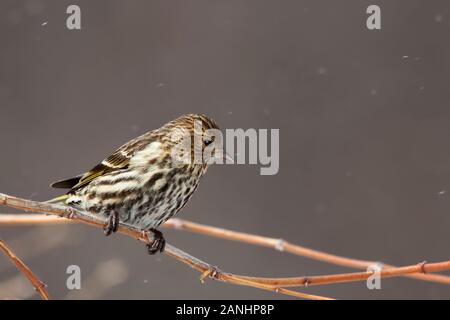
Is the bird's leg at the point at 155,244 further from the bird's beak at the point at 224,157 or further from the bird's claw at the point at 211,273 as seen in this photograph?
the bird's claw at the point at 211,273

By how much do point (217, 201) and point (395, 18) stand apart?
3.01 m

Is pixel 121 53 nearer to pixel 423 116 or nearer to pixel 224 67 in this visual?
pixel 224 67

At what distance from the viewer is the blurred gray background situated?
748 centimetres

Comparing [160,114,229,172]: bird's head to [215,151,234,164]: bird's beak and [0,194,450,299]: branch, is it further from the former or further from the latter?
[0,194,450,299]: branch

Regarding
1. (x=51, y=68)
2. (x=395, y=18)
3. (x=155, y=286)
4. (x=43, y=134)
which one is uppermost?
(x=395, y=18)

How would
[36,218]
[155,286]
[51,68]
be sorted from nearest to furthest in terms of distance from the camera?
[36,218] → [155,286] → [51,68]

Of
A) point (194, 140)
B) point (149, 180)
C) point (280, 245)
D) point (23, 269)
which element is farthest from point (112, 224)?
point (23, 269)

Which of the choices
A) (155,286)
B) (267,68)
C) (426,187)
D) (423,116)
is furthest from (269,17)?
(155,286)

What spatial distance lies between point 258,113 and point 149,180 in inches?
173

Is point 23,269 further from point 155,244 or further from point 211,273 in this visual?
point 155,244

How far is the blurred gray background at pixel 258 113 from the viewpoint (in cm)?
748

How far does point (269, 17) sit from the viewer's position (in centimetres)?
877

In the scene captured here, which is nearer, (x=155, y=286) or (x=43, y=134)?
(x=155, y=286)

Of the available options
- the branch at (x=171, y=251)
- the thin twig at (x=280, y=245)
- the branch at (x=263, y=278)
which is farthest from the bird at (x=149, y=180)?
the branch at (x=263, y=278)
